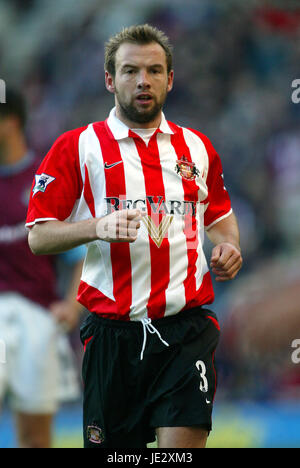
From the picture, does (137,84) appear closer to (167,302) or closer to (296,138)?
(167,302)

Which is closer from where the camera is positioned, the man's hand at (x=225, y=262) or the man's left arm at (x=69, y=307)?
the man's hand at (x=225, y=262)

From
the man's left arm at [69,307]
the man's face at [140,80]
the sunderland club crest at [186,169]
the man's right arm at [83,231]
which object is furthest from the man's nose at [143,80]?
the man's left arm at [69,307]

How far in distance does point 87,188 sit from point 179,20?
192 cm

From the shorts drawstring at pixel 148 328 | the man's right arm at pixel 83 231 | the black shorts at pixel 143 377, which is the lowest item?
the black shorts at pixel 143 377

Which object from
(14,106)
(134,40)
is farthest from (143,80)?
(14,106)

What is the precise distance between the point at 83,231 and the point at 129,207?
201 mm

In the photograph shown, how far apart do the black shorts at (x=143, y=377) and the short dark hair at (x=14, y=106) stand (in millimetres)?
1663

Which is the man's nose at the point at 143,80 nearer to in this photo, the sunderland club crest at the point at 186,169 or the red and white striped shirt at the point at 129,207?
the red and white striped shirt at the point at 129,207

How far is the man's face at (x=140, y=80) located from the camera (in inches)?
81.4

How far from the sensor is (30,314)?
3.17 m

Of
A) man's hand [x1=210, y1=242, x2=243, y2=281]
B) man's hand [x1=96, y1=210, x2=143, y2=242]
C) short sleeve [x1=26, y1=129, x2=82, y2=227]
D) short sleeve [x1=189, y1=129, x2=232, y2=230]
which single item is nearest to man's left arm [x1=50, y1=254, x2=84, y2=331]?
short sleeve [x1=189, y1=129, x2=232, y2=230]

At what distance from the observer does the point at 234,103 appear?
3.72m

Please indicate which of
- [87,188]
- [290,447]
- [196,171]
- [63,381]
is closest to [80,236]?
[87,188]

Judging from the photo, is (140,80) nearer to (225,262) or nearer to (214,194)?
(214,194)
